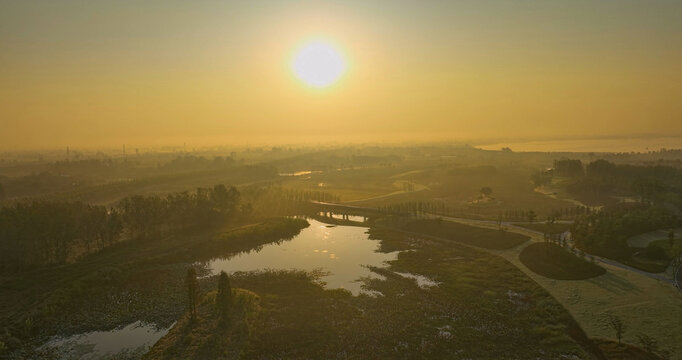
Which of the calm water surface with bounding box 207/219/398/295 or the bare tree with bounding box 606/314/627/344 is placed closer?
the bare tree with bounding box 606/314/627/344

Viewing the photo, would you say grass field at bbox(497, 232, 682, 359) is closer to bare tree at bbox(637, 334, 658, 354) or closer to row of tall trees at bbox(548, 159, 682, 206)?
bare tree at bbox(637, 334, 658, 354)

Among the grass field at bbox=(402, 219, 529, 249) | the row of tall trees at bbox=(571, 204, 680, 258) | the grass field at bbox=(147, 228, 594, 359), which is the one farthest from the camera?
the grass field at bbox=(402, 219, 529, 249)

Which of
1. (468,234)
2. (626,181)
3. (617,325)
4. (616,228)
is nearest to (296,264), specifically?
(468,234)

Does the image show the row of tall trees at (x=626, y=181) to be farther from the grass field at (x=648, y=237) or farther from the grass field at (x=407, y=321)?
the grass field at (x=407, y=321)

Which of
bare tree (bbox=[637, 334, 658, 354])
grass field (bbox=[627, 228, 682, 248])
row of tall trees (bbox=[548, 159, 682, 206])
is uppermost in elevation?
row of tall trees (bbox=[548, 159, 682, 206])

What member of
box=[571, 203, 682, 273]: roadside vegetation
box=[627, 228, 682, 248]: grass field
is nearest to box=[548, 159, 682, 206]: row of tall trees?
box=[571, 203, 682, 273]: roadside vegetation

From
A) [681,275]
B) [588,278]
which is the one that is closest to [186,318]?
[588,278]
